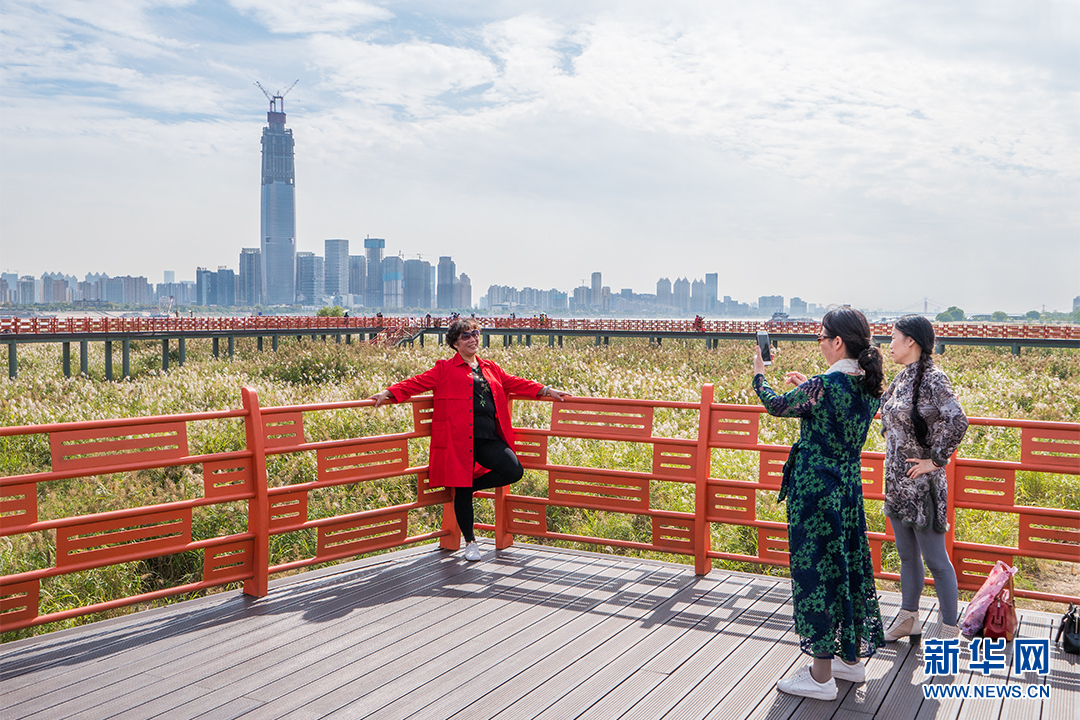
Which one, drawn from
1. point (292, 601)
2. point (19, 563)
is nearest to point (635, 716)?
point (292, 601)

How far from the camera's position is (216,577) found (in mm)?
5406

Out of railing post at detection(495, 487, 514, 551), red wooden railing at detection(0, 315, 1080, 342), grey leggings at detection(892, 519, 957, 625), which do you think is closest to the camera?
grey leggings at detection(892, 519, 957, 625)

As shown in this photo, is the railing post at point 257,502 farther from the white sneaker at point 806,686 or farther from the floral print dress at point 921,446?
the floral print dress at point 921,446

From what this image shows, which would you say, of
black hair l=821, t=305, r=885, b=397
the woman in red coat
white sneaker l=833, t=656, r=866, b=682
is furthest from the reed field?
black hair l=821, t=305, r=885, b=397

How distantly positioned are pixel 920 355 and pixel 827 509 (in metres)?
1.09

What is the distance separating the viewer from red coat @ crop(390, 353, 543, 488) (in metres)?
6.24

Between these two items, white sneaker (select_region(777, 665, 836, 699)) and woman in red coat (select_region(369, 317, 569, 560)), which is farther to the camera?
woman in red coat (select_region(369, 317, 569, 560))

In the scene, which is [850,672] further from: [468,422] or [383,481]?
[383,481]

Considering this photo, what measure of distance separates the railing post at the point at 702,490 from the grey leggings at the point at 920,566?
4.97ft

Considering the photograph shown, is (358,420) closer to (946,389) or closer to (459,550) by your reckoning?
(459,550)

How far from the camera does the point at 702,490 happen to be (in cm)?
605

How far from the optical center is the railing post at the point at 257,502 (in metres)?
5.43

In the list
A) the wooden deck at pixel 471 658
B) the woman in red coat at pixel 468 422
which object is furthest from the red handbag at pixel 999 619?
the woman in red coat at pixel 468 422

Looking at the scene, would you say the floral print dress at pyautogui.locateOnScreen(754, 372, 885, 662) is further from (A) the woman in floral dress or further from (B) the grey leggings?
(B) the grey leggings
